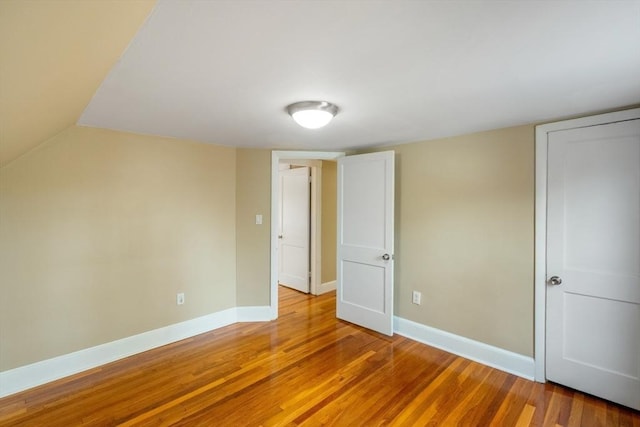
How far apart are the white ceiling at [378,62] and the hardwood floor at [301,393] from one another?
2109 millimetres

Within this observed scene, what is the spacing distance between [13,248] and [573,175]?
14.1 feet

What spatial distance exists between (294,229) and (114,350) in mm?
2851

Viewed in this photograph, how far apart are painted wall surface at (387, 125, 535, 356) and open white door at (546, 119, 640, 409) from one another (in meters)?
0.18

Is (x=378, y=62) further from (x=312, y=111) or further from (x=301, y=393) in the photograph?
(x=301, y=393)

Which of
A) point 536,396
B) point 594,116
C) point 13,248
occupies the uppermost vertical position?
point 594,116

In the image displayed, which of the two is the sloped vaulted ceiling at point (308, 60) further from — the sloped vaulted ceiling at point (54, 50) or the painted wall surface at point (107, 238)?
the painted wall surface at point (107, 238)

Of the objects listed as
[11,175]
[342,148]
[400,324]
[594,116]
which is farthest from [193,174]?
[594,116]

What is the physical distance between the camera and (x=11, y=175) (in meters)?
2.22

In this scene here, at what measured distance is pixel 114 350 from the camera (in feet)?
8.90

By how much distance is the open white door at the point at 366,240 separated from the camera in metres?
3.23

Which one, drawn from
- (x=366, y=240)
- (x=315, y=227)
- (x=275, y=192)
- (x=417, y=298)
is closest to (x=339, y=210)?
(x=366, y=240)

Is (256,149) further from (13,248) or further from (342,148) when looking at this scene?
(13,248)

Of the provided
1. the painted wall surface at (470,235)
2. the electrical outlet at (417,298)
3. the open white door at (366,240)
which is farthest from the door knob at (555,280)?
the open white door at (366,240)

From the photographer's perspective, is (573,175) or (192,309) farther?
(192,309)
